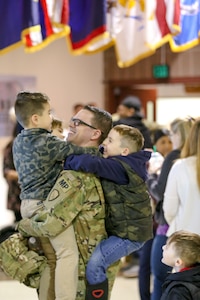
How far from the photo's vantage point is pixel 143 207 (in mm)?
3270

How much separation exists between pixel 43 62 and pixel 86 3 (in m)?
4.62

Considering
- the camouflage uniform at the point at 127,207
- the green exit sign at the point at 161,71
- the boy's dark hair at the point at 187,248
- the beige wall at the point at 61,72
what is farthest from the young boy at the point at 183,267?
the beige wall at the point at 61,72

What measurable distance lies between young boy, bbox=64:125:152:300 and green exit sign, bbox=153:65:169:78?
7814 millimetres

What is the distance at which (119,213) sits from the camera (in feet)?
10.5

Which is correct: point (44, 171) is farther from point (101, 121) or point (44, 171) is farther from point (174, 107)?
point (174, 107)

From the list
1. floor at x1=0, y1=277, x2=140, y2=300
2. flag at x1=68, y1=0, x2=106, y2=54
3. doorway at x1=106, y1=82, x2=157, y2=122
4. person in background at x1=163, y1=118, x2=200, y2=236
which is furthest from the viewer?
doorway at x1=106, y1=82, x2=157, y2=122

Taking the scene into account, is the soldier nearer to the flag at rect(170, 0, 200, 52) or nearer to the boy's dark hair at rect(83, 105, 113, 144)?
the boy's dark hair at rect(83, 105, 113, 144)

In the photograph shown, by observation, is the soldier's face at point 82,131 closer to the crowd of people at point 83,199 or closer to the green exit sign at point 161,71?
the crowd of people at point 83,199

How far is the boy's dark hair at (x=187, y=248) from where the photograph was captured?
298 cm

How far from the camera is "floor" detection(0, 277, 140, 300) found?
5.43m

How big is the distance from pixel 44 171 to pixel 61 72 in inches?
327

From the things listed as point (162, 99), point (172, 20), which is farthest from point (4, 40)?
point (162, 99)

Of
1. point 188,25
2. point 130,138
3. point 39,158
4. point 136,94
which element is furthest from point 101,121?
point 136,94

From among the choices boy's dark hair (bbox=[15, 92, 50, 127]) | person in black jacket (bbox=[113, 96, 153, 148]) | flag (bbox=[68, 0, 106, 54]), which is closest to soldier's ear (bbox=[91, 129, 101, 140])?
boy's dark hair (bbox=[15, 92, 50, 127])
